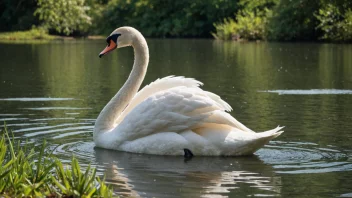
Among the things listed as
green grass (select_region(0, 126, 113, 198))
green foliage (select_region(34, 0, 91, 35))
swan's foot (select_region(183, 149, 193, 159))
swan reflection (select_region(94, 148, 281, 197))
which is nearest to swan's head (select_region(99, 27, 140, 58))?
swan reflection (select_region(94, 148, 281, 197))

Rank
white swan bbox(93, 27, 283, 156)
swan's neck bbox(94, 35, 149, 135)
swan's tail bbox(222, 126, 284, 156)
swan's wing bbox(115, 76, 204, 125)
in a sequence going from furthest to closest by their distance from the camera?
swan's neck bbox(94, 35, 149, 135)
swan's wing bbox(115, 76, 204, 125)
white swan bbox(93, 27, 283, 156)
swan's tail bbox(222, 126, 284, 156)

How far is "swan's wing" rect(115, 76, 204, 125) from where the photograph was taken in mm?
9883

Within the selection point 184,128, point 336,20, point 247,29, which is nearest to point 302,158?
point 184,128

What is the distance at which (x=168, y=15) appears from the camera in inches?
2672

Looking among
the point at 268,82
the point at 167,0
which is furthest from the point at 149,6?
the point at 268,82

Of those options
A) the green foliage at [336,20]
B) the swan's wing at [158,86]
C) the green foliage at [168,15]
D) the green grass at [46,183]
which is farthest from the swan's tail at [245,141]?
the green foliage at [168,15]

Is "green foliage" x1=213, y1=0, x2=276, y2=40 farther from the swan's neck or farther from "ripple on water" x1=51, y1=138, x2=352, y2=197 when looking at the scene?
"ripple on water" x1=51, y1=138, x2=352, y2=197

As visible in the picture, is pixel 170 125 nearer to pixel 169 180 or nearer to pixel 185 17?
pixel 169 180

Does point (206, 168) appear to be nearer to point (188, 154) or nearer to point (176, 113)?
point (188, 154)

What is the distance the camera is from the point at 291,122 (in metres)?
11.9

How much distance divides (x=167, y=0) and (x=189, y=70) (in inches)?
1743

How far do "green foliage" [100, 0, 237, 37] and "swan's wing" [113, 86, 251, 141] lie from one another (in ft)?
169

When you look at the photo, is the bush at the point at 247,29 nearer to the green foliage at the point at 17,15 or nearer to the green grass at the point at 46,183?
the green foliage at the point at 17,15

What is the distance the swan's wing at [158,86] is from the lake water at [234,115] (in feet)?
2.32
